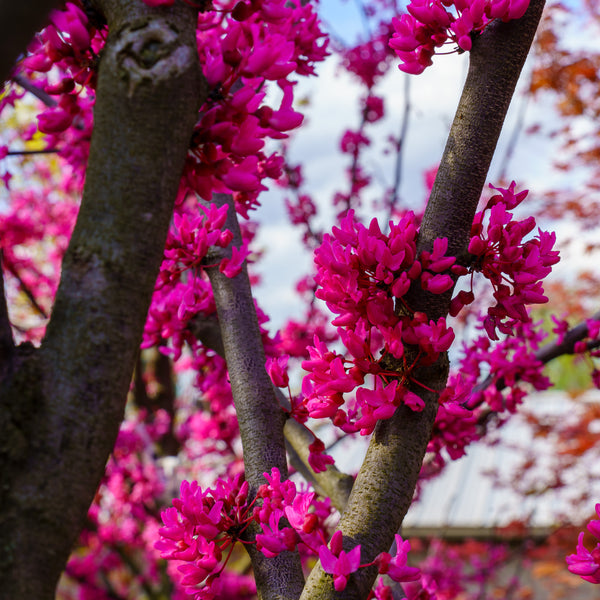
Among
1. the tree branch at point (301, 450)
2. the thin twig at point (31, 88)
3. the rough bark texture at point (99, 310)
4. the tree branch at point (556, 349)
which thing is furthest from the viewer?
the tree branch at point (556, 349)

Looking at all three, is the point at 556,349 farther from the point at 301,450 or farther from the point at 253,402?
the point at 253,402

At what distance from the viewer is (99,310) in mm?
923

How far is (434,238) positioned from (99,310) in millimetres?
723

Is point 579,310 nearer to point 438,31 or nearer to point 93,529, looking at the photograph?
point 93,529

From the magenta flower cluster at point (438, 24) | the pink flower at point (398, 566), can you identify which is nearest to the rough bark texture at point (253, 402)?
the pink flower at point (398, 566)

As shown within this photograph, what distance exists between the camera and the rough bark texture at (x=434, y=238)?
1164 mm

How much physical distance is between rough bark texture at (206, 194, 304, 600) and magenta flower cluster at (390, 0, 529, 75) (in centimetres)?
73

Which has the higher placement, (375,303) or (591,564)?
(375,303)

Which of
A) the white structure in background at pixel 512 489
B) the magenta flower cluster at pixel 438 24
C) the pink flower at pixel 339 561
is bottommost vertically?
the pink flower at pixel 339 561

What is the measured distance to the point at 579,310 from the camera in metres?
8.09

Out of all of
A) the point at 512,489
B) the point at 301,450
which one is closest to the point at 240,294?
the point at 301,450

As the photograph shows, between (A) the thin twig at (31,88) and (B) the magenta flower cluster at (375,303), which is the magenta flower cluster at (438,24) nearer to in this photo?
(B) the magenta flower cluster at (375,303)

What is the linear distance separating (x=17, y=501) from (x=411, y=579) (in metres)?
0.76

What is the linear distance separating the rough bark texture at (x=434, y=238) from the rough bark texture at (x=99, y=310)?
1.76 ft
